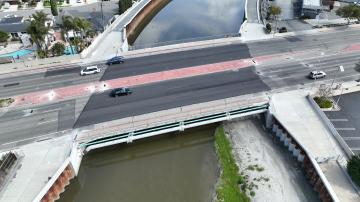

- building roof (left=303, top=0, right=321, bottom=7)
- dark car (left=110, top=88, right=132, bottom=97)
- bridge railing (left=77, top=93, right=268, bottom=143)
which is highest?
building roof (left=303, top=0, right=321, bottom=7)

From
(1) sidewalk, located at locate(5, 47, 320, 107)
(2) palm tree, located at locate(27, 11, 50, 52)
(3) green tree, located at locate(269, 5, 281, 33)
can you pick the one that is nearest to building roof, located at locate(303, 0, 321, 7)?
(3) green tree, located at locate(269, 5, 281, 33)

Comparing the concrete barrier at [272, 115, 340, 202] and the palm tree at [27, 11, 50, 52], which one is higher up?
the palm tree at [27, 11, 50, 52]

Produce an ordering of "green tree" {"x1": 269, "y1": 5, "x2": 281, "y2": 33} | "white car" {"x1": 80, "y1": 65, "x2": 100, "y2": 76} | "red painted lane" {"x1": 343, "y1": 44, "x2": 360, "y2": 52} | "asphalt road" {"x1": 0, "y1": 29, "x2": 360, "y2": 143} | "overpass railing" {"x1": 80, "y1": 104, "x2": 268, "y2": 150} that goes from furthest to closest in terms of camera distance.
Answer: "green tree" {"x1": 269, "y1": 5, "x2": 281, "y2": 33}
"red painted lane" {"x1": 343, "y1": 44, "x2": 360, "y2": 52}
"white car" {"x1": 80, "y1": 65, "x2": 100, "y2": 76}
"asphalt road" {"x1": 0, "y1": 29, "x2": 360, "y2": 143}
"overpass railing" {"x1": 80, "y1": 104, "x2": 268, "y2": 150}

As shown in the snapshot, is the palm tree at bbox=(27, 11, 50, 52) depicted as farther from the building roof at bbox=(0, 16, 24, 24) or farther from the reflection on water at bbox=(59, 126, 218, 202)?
the reflection on water at bbox=(59, 126, 218, 202)

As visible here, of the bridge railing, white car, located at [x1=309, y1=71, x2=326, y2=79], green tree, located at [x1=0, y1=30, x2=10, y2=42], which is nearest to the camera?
the bridge railing

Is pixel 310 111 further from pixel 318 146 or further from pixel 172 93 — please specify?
pixel 172 93

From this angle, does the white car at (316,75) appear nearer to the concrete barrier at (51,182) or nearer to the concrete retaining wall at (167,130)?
the concrete retaining wall at (167,130)

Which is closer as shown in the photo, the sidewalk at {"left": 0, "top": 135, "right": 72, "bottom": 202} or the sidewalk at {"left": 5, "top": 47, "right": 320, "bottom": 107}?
the sidewalk at {"left": 0, "top": 135, "right": 72, "bottom": 202}
